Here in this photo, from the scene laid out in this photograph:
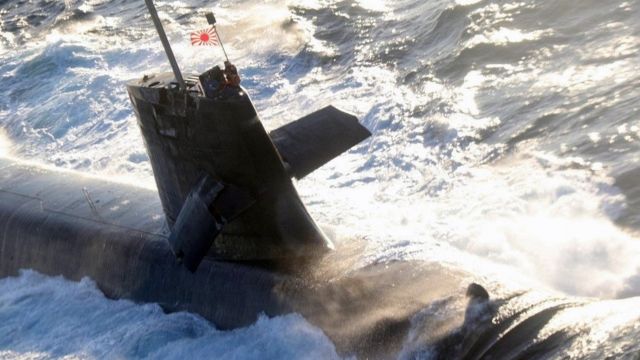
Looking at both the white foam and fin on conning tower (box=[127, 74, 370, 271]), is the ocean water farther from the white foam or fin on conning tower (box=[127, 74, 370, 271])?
fin on conning tower (box=[127, 74, 370, 271])

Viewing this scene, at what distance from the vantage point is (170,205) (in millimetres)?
11078

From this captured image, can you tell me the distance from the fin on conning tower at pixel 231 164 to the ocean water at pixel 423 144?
106cm

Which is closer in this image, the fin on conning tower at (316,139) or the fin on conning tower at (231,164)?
the fin on conning tower at (231,164)

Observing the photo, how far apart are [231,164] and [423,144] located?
5251 millimetres

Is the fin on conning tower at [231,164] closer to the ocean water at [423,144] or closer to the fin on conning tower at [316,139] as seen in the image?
the fin on conning tower at [316,139]

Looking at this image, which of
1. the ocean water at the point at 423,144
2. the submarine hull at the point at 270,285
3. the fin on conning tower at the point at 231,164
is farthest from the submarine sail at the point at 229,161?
the ocean water at the point at 423,144

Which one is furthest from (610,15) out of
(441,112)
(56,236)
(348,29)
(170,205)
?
(56,236)

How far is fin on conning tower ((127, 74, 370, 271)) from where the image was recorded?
9.16 metres

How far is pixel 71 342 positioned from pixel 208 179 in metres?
3.41

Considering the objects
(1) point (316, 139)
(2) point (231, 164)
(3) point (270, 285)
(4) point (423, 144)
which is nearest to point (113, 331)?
(3) point (270, 285)

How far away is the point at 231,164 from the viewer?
31.0ft

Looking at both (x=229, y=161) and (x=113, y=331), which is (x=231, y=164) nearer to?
(x=229, y=161)

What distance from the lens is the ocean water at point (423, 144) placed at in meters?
9.94

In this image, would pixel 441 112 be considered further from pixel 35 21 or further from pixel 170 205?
pixel 35 21
